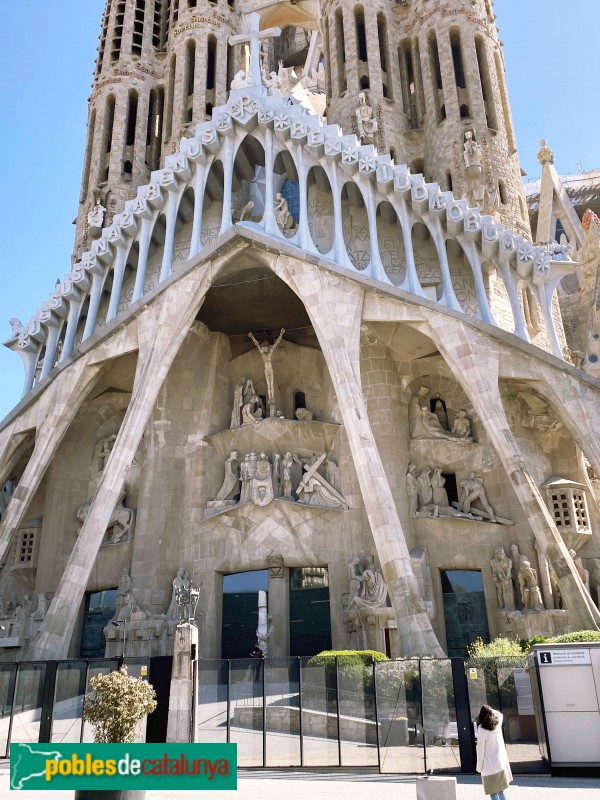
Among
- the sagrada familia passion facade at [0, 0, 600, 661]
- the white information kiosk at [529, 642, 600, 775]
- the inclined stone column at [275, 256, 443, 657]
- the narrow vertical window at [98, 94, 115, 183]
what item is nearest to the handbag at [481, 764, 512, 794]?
the white information kiosk at [529, 642, 600, 775]

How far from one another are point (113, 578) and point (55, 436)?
4.70 metres

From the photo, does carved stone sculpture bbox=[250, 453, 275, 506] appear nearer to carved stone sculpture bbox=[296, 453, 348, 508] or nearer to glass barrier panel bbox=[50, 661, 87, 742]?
carved stone sculpture bbox=[296, 453, 348, 508]

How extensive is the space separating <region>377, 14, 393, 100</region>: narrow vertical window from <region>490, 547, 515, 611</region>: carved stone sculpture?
17482mm

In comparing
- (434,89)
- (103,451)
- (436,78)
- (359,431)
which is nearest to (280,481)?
(359,431)

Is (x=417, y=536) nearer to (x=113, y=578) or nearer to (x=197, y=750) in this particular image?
(x=113, y=578)

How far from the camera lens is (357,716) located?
11.0 metres

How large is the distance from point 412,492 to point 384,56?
1768cm

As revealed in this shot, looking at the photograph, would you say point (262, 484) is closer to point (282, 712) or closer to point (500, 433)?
point (500, 433)

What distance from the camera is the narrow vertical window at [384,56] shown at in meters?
28.1

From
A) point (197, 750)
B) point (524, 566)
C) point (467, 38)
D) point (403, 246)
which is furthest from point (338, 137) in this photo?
point (197, 750)

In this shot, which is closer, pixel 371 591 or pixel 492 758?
pixel 492 758

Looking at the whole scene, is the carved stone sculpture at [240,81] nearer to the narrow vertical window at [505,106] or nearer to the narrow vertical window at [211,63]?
the narrow vertical window at [211,63]

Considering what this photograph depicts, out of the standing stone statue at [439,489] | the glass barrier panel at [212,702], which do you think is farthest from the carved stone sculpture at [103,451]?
the glass barrier panel at [212,702]

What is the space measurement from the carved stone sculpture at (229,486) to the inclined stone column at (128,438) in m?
3.51
